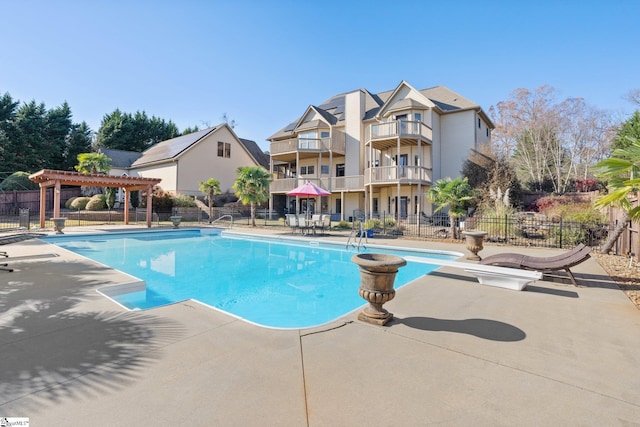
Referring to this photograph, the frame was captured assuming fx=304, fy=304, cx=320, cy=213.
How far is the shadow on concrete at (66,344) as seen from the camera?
2.55 m

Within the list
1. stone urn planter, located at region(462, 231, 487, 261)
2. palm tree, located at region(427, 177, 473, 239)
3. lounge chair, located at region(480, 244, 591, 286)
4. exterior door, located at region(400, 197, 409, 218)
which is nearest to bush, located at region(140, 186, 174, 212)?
exterior door, located at region(400, 197, 409, 218)

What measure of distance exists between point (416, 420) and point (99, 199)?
98.4 feet

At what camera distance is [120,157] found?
34344 millimetres

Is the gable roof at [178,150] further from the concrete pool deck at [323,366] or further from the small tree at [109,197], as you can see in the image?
the concrete pool deck at [323,366]

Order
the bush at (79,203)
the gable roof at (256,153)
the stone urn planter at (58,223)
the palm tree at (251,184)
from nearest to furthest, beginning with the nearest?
the stone urn planter at (58,223), the palm tree at (251,184), the bush at (79,203), the gable roof at (256,153)

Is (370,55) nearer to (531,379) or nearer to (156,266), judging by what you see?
(156,266)

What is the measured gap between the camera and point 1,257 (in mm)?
8555

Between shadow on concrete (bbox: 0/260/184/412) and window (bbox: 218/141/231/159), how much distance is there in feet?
89.7

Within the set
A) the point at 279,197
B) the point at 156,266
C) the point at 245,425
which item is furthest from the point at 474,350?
the point at 279,197

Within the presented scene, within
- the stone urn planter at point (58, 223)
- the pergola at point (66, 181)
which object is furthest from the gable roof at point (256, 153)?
the stone urn planter at point (58, 223)

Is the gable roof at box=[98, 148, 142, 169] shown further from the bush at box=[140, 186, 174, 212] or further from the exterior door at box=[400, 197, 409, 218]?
the exterior door at box=[400, 197, 409, 218]

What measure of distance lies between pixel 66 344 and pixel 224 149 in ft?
99.7

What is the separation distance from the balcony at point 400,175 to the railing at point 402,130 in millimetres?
2151

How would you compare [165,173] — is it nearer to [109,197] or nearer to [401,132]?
[109,197]
